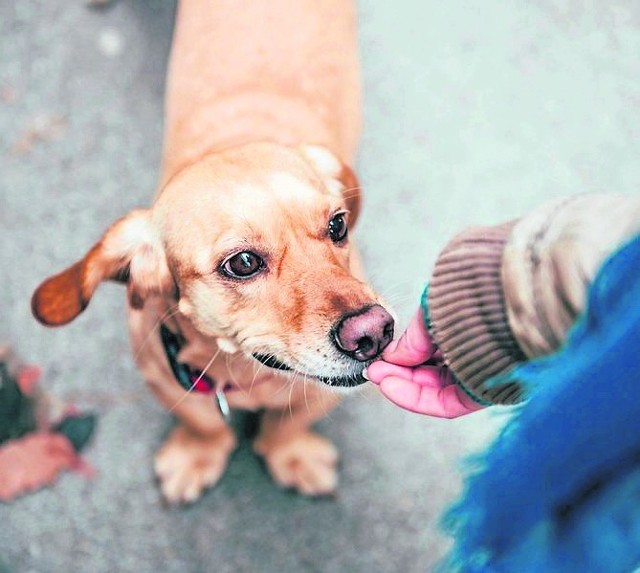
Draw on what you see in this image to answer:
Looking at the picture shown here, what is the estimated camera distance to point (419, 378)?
1.05 metres

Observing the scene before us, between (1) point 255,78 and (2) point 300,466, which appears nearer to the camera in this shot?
(1) point 255,78

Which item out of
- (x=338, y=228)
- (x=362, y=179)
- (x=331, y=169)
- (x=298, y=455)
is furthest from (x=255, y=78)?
(x=298, y=455)

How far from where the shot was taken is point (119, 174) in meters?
1.92

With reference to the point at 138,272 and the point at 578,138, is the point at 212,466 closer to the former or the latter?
the point at 138,272

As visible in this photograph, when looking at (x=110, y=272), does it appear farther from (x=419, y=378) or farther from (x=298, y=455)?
(x=298, y=455)

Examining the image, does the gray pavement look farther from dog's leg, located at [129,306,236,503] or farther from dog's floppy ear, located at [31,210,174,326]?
dog's floppy ear, located at [31,210,174,326]

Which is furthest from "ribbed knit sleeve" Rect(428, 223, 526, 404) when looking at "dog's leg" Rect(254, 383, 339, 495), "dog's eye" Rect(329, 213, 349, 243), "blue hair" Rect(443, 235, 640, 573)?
"dog's leg" Rect(254, 383, 339, 495)

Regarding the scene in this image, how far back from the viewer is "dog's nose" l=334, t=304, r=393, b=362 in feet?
3.43

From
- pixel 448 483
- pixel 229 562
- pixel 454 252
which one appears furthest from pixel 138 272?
pixel 448 483

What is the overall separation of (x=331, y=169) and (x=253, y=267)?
28cm

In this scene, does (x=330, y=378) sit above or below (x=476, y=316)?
below

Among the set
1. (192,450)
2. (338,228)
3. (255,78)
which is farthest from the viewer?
(192,450)

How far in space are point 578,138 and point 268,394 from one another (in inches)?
47.0

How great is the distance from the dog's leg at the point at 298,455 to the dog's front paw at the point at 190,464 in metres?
0.09
